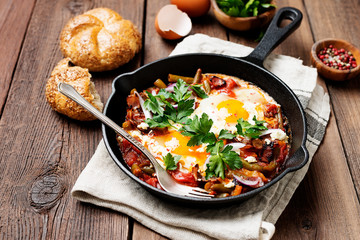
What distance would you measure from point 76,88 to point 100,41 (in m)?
0.78

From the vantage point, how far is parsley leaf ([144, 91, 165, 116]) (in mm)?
3684

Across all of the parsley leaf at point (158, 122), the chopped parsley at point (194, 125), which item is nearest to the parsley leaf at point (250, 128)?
the chopped parsley at point (194, 125)

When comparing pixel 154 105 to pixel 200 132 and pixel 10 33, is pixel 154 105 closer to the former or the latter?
pixel 200 132

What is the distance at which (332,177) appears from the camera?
3693 mm

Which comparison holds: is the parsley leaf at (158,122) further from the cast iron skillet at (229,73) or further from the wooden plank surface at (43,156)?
the wooden plank surface at (43,156)

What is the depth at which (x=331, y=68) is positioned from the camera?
444cm

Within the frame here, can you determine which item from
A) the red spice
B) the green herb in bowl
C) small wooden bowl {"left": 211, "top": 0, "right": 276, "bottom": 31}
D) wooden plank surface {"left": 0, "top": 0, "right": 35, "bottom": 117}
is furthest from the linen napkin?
the green herb in bowl

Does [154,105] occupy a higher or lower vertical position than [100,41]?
lower

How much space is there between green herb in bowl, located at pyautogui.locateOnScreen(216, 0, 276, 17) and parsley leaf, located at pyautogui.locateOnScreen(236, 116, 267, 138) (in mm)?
1812

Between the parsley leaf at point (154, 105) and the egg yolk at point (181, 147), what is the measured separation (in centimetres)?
24

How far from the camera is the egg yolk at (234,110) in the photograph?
146 inches

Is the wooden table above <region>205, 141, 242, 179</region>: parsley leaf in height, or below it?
below

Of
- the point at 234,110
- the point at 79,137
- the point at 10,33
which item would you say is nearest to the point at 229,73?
the point at 234,110

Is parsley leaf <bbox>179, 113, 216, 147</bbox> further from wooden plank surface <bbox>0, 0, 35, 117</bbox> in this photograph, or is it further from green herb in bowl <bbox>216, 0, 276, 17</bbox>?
wooden plank surface <bbox>0, 0, 35, 117</bbox>
